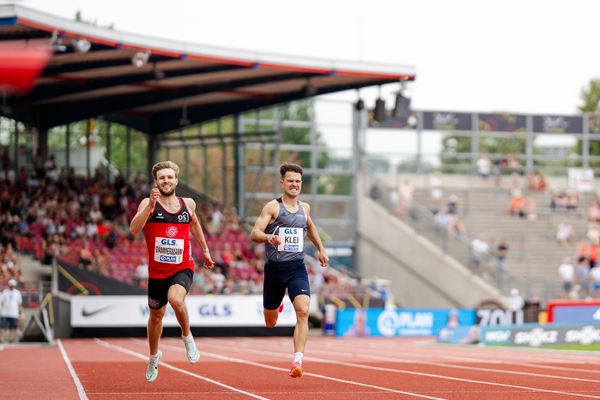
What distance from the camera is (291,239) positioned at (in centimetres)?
1255

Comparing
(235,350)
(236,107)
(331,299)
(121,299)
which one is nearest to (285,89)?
(236,107)

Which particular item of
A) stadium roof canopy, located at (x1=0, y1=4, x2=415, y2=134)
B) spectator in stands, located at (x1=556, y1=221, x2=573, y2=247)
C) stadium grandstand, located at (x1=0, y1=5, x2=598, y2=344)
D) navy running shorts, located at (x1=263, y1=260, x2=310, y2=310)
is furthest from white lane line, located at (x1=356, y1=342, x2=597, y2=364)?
spectator in stands, located at (x1=556, y1=221, x2=573, y2=247)

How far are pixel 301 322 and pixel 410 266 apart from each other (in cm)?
3427

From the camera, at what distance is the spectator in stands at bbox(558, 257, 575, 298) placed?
4062 cm

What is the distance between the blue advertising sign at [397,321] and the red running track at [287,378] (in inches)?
Result: 576

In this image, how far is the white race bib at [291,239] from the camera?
1249cm

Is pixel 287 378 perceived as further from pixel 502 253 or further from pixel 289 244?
pixel 502 253

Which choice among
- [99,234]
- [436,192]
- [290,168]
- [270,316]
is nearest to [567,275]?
[436,192]

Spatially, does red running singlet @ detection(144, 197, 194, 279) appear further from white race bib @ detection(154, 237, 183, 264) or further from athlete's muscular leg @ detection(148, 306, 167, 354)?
athlete's muscular leg @ detection(148, 306, 167, 354)

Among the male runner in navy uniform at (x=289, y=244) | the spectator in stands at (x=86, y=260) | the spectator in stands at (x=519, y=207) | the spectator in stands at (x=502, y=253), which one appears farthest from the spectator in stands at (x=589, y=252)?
the male runner in navy uniform at (x=289, y=244)

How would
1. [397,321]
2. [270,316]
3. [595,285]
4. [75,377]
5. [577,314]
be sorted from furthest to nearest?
[595,285]
[397,321]
[577,314]
[75,377]
[270,316]

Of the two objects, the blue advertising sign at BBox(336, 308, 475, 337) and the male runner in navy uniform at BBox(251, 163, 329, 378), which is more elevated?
the male runner in navy uniform at BBox(251, 163, 329, 378)

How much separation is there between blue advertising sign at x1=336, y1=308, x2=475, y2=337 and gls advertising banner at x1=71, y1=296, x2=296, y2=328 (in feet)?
6.16

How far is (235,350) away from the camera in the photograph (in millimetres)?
24609
